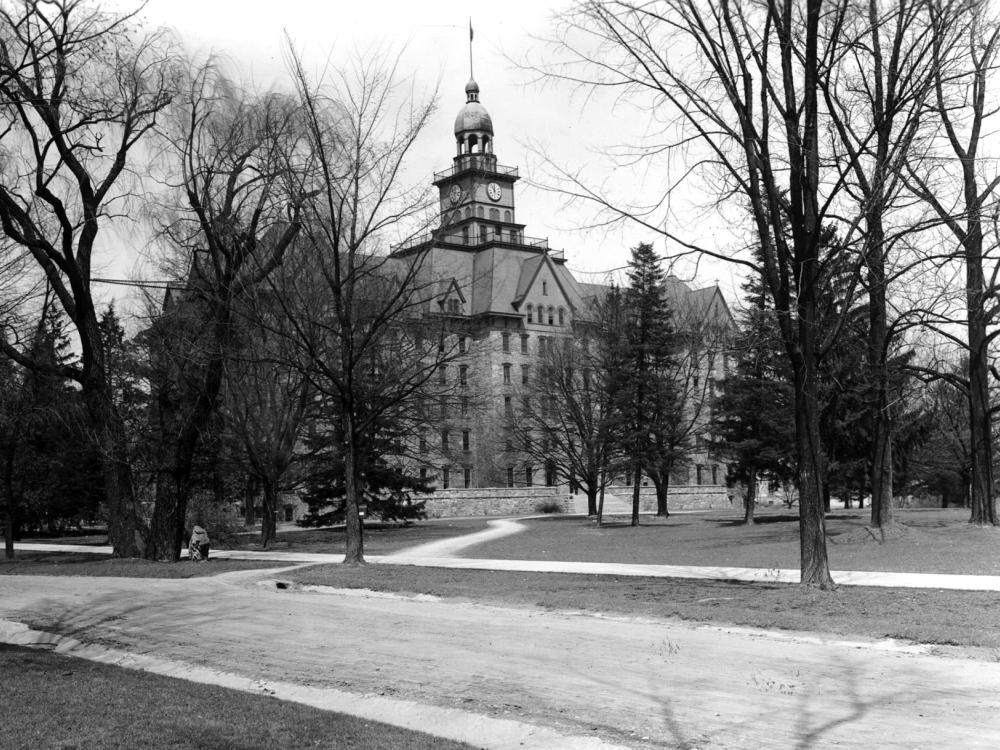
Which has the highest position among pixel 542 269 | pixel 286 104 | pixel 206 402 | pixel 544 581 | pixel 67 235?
pixel 542 269

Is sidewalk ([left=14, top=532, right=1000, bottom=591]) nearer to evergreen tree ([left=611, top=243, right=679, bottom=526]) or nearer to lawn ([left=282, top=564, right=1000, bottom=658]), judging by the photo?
lawn ([left=282, top=564, right=1000, bottom=658])

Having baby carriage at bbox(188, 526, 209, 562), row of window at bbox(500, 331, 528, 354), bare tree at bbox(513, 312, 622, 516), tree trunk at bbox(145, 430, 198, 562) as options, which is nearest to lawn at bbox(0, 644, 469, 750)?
tree trunk at bbox(145, 430, 198, 562)

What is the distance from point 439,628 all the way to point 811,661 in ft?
16.2

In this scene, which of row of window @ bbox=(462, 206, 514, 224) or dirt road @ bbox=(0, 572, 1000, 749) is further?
row of window @ bbox=(462, 206, 514, 224)

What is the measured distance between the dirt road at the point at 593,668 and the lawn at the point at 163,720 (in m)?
1.26

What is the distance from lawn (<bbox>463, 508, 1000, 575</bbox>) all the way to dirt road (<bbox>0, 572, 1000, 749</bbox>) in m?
9.45

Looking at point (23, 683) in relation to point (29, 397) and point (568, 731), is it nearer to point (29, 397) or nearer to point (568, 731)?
point (568, 731)

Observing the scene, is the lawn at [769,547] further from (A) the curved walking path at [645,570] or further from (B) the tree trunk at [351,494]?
(B) the tree trunk at [351,494]

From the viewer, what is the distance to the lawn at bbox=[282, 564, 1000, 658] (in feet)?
39.1

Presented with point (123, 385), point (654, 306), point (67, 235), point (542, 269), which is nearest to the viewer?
point (67, 235)

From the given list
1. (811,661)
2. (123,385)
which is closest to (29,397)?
(123,385)

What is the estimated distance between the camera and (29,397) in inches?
1303

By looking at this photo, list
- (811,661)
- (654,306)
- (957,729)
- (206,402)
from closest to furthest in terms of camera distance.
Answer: (957,729)
(811,661)
(206,402)
(654,306)

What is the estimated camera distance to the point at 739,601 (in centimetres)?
1471
